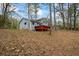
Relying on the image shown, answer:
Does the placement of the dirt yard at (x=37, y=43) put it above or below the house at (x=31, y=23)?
below

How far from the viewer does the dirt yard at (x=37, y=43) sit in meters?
1.53

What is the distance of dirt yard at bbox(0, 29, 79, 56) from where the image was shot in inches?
60.3

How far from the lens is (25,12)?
1551mm

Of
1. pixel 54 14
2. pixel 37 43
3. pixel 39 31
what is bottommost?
pixel 37 43

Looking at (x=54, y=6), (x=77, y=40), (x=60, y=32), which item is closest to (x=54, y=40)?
(x=60, y=32)

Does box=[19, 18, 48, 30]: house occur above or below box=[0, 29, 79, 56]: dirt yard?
above

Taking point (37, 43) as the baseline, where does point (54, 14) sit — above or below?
above

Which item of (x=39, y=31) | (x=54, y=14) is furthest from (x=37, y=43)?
(x=54, y=14)

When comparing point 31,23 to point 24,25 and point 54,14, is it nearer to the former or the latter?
point 24,25

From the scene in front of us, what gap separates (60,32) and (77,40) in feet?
0.61

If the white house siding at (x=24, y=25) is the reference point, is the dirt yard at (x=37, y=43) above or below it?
below

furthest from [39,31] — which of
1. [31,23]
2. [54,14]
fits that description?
[54,14]

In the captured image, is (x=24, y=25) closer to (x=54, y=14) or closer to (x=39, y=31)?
(x=39, y=31)

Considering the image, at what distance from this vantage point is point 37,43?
1.54 metres
